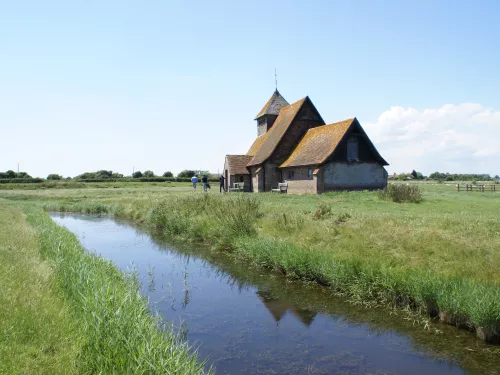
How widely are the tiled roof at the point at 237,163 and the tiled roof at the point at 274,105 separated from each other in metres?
5.02

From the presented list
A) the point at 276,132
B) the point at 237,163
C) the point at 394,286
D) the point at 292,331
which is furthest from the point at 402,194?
the point at 237,163

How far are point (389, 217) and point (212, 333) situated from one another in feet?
30.3

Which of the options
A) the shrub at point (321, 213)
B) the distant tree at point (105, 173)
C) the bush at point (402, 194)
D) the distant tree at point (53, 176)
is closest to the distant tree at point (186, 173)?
the distant tree at point (105, 173)

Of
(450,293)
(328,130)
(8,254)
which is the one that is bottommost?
(450,293)

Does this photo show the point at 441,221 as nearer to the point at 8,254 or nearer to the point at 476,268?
the point at 476,268

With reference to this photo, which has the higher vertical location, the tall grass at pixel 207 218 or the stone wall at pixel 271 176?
the stone wall at pixel 271 176

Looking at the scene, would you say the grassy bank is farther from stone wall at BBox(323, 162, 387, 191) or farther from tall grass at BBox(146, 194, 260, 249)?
stone wall at BBox(323, 162, 387, 191)

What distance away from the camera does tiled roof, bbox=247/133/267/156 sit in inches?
→ 1655

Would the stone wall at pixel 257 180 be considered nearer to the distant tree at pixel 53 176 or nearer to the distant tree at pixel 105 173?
the distant tree at pixel 53 176

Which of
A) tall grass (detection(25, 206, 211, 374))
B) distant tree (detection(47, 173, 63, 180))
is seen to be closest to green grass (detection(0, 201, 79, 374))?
tall grass (detection(25, 206, 211, 374))

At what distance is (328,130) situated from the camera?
33250 millimetres

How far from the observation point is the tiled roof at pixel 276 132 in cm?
3606

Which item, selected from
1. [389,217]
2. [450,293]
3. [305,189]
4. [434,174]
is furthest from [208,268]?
[434,174]

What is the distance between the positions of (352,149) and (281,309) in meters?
23.6
